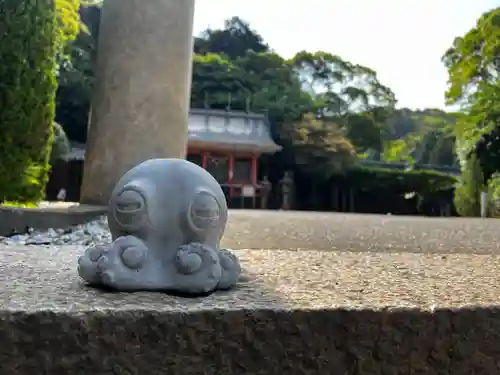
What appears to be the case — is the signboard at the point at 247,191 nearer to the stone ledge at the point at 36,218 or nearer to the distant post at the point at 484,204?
the distant post at the point at 484,204

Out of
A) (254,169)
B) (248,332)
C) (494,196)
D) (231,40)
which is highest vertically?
(231,40)

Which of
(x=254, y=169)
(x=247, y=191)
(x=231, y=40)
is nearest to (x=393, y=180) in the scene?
(x=254, y=169)

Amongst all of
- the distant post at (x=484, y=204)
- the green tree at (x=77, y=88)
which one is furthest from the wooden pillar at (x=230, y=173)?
the distant post at (x=484, y=204)

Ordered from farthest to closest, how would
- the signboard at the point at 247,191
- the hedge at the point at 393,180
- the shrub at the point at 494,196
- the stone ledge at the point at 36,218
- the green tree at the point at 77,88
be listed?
the hedge at the point at 393,180, the signboard at the point at 247,191, the green tree at the point at 77,88, the shrub at the point at 494,196, the stone ledge at the point at 36,218

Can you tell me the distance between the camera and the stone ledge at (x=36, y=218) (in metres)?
2.54

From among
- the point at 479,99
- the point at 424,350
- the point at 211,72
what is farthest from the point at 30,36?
the point at 211,72

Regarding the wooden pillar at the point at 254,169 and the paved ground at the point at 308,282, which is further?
the wooden pillar at the point at 254,169

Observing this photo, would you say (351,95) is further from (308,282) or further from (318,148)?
(308,282)

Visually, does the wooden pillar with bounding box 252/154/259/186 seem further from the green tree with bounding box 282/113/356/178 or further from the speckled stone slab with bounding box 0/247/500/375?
the speckled stone slab with bounding box 0/247/500/375

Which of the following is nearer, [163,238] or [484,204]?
[163,238]

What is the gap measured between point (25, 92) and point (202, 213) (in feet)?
8.96

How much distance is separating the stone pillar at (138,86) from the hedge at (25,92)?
1.05 ft

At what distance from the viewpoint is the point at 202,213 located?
0.75 meters

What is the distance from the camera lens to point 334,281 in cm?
89
